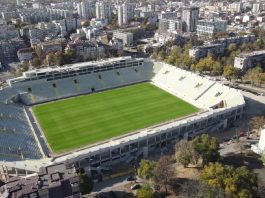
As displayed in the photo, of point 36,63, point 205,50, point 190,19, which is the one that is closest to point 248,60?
point 205,50

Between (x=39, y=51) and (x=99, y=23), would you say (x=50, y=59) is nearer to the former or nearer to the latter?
(x=39, y=51)

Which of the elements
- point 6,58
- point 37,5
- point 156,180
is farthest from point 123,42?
point 37,5

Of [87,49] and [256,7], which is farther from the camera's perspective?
[256,7]

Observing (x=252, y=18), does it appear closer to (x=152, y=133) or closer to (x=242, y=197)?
(x=152, y=133)

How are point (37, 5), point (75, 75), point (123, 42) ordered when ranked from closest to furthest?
point (75, 75)
point (123, 42)
point (37, 5)

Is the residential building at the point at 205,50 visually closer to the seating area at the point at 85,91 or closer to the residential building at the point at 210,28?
the seating area at the point at 85,91
